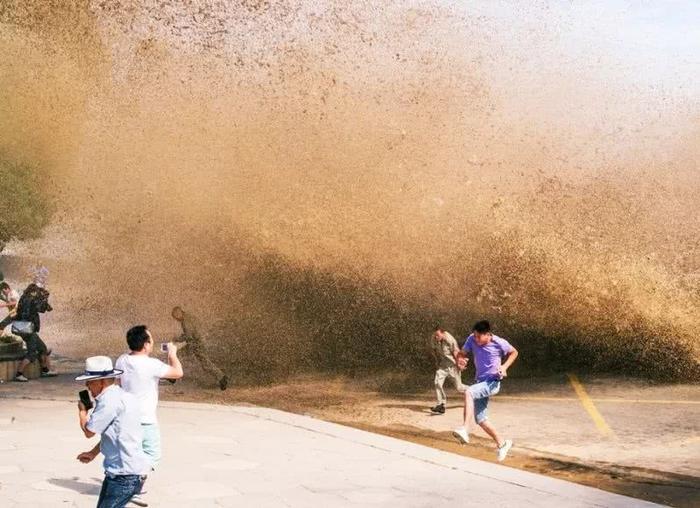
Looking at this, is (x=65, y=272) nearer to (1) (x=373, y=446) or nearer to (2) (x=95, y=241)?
(2) (x=95, y=241)

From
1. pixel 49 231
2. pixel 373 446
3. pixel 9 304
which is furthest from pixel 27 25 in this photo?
pixel 49 231

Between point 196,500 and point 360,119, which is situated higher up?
point 360,119

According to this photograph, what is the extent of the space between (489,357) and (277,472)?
9.59ft

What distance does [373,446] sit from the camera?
373 inches

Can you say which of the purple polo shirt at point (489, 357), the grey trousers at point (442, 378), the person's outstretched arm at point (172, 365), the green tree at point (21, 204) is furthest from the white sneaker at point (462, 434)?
the green tree at point (21, 204)

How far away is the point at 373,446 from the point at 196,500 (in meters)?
2.66

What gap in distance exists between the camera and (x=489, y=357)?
10.1 meters

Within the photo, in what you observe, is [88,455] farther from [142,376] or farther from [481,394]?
[481,394]

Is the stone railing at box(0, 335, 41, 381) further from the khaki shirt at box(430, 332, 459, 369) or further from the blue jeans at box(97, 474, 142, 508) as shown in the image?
the blue jeans at box(97, 474, 142, 508)

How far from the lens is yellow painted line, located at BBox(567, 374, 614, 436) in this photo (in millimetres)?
11562

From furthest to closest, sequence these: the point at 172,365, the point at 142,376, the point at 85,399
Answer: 1. the point at 142,376
2. the point at 172,365
3. the point at 85,399

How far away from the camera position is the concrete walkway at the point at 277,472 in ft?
23.8

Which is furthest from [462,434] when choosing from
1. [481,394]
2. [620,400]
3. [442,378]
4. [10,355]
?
[10,355]

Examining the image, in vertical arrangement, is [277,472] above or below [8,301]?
below
